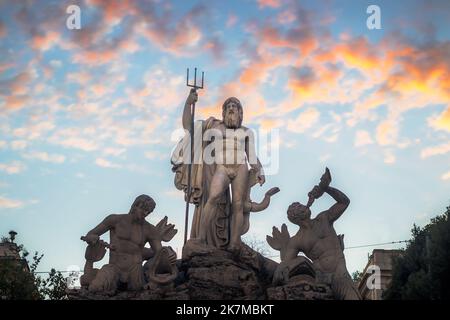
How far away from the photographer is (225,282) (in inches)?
523

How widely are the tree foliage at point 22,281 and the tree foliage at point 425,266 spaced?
42.5 feet

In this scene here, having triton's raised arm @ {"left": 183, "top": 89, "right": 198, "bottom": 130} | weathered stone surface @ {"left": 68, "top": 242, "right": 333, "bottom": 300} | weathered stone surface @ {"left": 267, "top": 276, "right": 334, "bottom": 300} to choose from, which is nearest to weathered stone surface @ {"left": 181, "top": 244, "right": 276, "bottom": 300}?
weathered stone surface @ {"left": 68, "top": 242, "right": 333, "bottom": 300}

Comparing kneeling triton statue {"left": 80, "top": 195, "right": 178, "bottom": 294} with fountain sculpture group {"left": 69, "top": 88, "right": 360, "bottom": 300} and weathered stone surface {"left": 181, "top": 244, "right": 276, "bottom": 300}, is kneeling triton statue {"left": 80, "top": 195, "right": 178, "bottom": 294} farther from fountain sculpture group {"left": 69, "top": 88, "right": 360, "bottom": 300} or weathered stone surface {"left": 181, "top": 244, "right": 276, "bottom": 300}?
weathered stone surface {"left": 181, "top": 244, "right": 276, "bottom": 300}

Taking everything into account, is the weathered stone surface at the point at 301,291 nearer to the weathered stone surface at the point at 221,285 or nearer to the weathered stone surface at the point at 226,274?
the weathered stone surface at the point at 221,285

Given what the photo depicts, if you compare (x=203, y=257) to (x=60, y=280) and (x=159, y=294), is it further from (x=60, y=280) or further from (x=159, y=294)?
(x=60, y=280)

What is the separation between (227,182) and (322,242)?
7.87ft

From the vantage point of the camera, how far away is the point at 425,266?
27.3m

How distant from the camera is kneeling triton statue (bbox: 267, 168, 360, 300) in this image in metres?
13.6

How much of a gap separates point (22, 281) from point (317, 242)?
48.7ft

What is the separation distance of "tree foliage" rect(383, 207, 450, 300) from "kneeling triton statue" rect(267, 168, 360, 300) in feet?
35.8

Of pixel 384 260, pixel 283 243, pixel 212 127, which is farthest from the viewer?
pixel 384 260

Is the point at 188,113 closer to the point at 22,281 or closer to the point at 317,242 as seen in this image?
the point at 317,242
